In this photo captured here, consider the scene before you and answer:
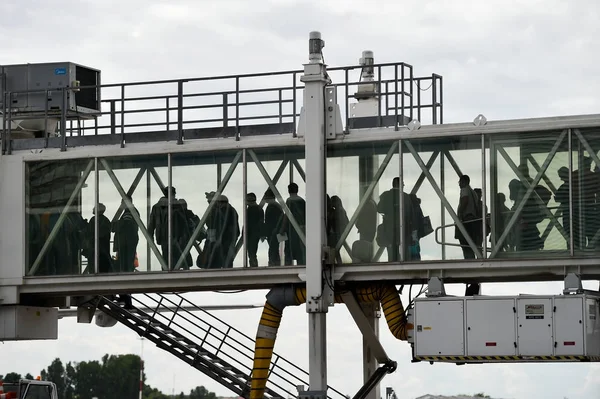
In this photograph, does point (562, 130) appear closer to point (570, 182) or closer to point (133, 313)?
A: point (570, 182)

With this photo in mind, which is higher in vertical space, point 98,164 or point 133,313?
point 98,164

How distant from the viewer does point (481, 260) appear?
34.4 meters

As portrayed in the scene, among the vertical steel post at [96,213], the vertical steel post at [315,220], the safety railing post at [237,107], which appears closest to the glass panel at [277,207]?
the vertical steel post at [315,220]

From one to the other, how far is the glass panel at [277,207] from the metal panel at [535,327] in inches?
233

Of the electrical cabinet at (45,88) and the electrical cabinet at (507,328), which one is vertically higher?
the electrical cabinet at (45,88)

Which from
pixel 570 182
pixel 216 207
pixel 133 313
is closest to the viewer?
pixel 570 182

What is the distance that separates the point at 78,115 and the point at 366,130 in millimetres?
9033

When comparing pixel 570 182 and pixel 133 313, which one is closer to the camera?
pixel 570 182

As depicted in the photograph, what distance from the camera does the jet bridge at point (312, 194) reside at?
34312mm

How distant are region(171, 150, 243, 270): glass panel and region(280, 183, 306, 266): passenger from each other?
127 centimetres

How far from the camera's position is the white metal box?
38156mm

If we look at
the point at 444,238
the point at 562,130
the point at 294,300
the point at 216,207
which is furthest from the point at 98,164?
the point at 562,130

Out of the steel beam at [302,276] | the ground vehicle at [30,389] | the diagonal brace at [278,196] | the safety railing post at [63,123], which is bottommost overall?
the ground vehicle at [30,389]

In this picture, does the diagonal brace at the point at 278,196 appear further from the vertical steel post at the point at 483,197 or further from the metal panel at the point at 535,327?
the metal panel at the point at 535,327
